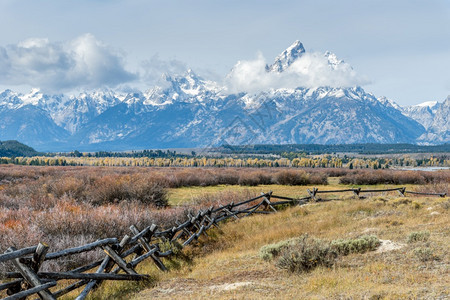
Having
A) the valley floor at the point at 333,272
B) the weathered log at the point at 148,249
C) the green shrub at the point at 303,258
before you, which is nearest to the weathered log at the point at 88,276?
the valley floor at the point at 333,272

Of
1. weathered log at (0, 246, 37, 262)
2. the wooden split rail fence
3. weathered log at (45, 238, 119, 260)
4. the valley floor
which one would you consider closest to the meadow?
the valley floor

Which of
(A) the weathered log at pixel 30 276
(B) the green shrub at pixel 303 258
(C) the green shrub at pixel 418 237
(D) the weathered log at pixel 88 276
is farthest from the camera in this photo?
(C) the green shrub at pixel 418 237

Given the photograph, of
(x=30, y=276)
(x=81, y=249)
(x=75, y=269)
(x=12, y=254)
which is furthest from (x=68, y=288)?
(x=12, y=254)

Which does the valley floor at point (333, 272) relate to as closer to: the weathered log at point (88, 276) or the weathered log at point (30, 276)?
the weathered log at point (88, 276)

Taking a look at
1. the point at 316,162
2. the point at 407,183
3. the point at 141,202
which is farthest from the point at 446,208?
the point at 316,162

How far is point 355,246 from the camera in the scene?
29.5 feet

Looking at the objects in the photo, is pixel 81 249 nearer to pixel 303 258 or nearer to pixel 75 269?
pixel 75 269

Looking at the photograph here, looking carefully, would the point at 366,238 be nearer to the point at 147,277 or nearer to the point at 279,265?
the point at 279,265

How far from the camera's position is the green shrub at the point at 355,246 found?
8.87 metres

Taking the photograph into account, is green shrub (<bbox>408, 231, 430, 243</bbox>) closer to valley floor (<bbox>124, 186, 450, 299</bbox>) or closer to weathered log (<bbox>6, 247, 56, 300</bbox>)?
valley floor (<bbox>124, 186, 450, 299</bbox>)

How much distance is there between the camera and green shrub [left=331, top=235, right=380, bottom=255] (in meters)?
8.87

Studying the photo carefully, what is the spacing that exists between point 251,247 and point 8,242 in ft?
23.2

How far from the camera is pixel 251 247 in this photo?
11406mm

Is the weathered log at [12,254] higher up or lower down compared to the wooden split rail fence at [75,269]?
higher up
